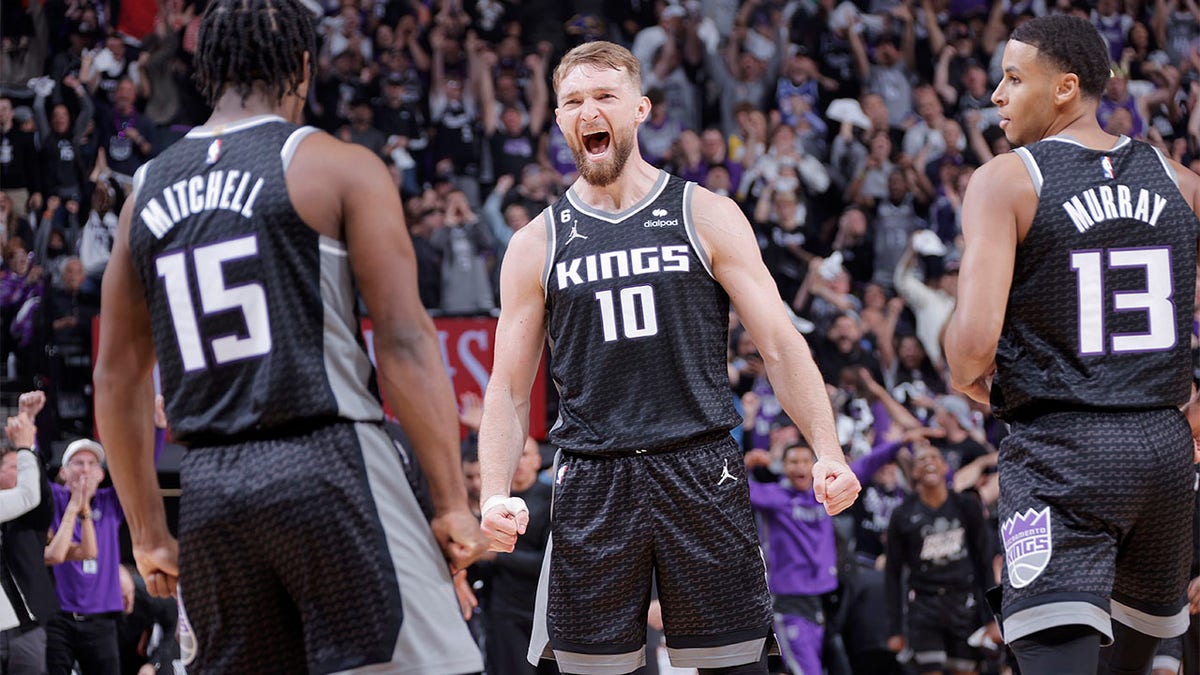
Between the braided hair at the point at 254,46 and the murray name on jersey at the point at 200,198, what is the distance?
0.24 metres

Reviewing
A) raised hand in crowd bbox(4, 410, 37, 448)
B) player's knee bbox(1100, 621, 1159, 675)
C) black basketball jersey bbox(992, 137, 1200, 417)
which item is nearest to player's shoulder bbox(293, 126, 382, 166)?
black basketball jersey bbox(992, 137, 1200, 417)

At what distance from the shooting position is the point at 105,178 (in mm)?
12672

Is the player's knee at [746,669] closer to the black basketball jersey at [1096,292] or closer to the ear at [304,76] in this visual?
the black basketball jersey at [1096,292]

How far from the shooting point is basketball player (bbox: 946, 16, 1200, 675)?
4.07 meters

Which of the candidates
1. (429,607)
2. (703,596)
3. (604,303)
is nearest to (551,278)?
(604,303)

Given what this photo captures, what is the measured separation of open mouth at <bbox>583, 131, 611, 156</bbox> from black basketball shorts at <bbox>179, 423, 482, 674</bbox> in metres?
1.59

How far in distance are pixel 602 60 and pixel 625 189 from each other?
16.7 inches

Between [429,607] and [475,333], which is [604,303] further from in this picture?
[475,333]

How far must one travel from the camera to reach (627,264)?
445 cm

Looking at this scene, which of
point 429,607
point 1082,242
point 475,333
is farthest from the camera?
point 475,333

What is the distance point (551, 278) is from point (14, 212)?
9169 mm

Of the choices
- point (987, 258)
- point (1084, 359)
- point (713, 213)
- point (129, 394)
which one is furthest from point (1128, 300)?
point (129, 394)

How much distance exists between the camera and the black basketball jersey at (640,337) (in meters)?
4.39

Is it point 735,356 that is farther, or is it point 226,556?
point 735,356
